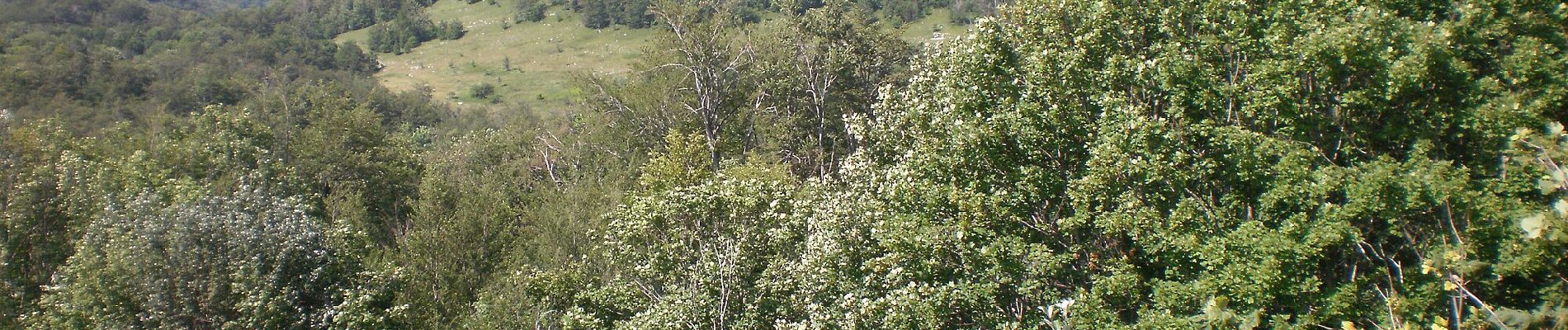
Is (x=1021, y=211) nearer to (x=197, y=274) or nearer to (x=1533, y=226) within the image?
(x=1533, y=226)

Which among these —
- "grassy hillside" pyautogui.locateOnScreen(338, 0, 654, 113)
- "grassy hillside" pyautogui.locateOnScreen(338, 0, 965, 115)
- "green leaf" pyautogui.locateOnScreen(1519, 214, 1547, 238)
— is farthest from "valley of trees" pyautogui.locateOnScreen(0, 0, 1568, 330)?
"grassy hillside" pyautogui.locateOnScreen(338, 0, 654, 113)

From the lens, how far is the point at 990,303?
1727cm

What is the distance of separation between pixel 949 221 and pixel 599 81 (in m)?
31.7

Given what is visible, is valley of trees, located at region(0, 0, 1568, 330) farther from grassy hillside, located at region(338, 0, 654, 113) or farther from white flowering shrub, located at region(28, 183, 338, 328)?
grassy hillside, located at region(338, 0, 654, 113)

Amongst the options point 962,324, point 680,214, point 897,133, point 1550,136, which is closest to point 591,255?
point 680,214

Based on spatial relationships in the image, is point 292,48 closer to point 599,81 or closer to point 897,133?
point 599,81

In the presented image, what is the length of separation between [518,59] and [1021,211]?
540ft

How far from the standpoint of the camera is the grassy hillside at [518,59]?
484 feet

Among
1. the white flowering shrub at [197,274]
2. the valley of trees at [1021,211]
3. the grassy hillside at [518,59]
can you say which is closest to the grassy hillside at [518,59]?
the grassy hillside at [518,59]

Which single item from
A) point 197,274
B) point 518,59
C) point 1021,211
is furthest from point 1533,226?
point 518,59

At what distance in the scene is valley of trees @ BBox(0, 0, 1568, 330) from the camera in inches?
497

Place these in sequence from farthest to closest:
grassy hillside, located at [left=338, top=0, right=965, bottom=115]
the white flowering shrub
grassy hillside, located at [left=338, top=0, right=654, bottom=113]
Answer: grassy hillside, located at [left=338, top=0, right=654, bottom=113]
grassy hillside, located at [left=338, top=0, right=965, bottom=115]
the white flowering shrub

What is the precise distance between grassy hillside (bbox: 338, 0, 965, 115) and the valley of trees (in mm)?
97759

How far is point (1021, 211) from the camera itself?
17.0m
